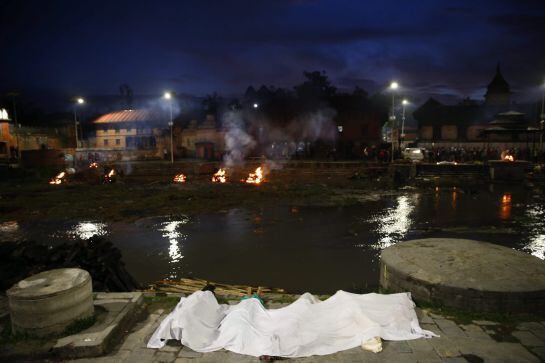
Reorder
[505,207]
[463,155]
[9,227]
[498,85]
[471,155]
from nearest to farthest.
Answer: [9,227] < [505,207] < [463,155] < [471,155] < [498,85]

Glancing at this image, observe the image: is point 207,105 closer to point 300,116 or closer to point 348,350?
point 300,116

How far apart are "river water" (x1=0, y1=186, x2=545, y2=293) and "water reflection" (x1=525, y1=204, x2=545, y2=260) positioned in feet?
0.09

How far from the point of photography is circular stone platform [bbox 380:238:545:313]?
490 centimetres

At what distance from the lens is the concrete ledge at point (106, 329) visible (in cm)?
401

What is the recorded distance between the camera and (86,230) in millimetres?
12328

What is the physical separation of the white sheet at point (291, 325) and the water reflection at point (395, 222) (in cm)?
529

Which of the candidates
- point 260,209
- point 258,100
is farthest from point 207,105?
point 260,209

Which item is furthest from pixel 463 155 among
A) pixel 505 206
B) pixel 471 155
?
pixel 505 206

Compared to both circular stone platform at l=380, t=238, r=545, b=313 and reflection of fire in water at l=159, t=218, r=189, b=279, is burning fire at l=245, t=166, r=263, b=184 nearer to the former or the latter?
reflection of fire in water at l=159, t=218, r=189, b=279

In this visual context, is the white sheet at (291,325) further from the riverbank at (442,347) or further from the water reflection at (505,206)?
the water reflection at (505,206)

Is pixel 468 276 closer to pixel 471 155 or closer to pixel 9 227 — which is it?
pixel 9 227

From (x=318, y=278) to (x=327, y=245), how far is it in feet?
7.89

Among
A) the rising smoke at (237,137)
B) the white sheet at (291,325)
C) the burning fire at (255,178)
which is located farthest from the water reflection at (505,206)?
the rising smoke at (237,137)

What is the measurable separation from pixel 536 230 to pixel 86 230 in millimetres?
15406
